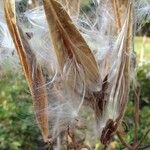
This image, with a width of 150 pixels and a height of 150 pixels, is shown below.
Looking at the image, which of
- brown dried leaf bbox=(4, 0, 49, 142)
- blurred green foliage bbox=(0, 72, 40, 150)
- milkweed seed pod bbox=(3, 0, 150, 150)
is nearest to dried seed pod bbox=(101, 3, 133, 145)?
milkweed seed pod bbox=(3, 0, 150, 150)

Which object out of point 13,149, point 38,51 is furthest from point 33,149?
point 38,51

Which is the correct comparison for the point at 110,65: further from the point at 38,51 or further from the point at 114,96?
the point at 38,51

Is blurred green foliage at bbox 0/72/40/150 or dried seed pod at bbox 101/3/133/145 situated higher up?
dried seed pod at bbox 101/3/133/145

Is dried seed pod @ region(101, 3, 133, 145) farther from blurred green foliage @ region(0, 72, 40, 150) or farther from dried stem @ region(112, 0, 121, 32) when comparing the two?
blurred green foliage @ region(0, 72, 40, 150)

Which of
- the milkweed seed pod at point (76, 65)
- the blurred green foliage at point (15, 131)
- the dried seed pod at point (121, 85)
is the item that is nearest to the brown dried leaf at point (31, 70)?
the milkweed seed pod at point (76, 65)

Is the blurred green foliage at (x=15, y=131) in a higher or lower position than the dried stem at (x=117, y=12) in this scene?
lower

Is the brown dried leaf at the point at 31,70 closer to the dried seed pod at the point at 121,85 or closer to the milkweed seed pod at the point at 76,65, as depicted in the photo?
the milkweed seed pod at the point at 76,65
